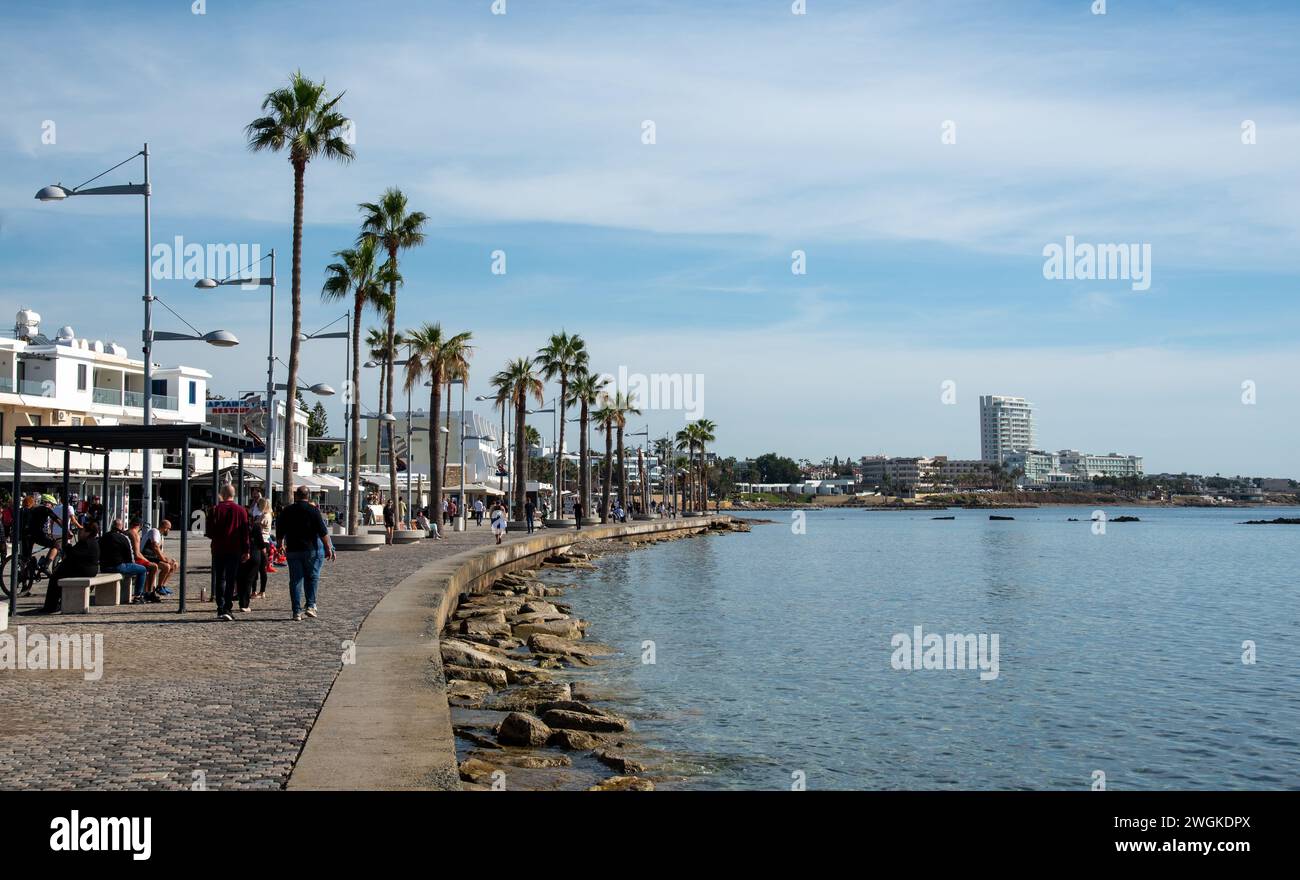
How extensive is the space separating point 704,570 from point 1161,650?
26.0 metres

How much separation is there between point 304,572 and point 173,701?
20.2 feet

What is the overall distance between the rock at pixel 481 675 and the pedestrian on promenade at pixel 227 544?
10.4ft

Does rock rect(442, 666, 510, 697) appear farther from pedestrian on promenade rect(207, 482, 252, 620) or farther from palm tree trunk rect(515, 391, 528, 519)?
palm tree trunk rect(515, 391, 528, 519)

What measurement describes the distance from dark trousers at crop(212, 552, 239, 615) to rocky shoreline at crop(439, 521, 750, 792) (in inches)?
119

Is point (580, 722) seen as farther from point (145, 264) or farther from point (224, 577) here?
point (145, 264)

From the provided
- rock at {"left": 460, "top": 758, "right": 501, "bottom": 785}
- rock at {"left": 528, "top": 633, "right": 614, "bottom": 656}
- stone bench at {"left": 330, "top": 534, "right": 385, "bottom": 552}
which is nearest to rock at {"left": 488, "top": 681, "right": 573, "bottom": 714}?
rock at {"left": 460, "top": 758, "right": 501, "bottom": 785}

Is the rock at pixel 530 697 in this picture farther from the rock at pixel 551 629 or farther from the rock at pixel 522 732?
the rock at pixel 551 629

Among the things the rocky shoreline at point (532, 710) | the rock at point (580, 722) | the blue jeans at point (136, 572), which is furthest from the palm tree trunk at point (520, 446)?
the rock at point (580, 722)

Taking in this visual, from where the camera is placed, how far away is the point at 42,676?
11.1 metres

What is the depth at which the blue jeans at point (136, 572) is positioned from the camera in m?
17.5

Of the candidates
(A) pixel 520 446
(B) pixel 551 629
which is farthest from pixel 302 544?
(A) pixel 520 446

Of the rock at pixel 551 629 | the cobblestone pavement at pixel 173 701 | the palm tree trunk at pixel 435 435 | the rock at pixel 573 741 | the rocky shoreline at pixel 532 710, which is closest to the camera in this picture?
the cobblestone pavement at pixel 173 701

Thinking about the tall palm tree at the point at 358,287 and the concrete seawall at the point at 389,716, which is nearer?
the concrete seawall at the point at 389,716
